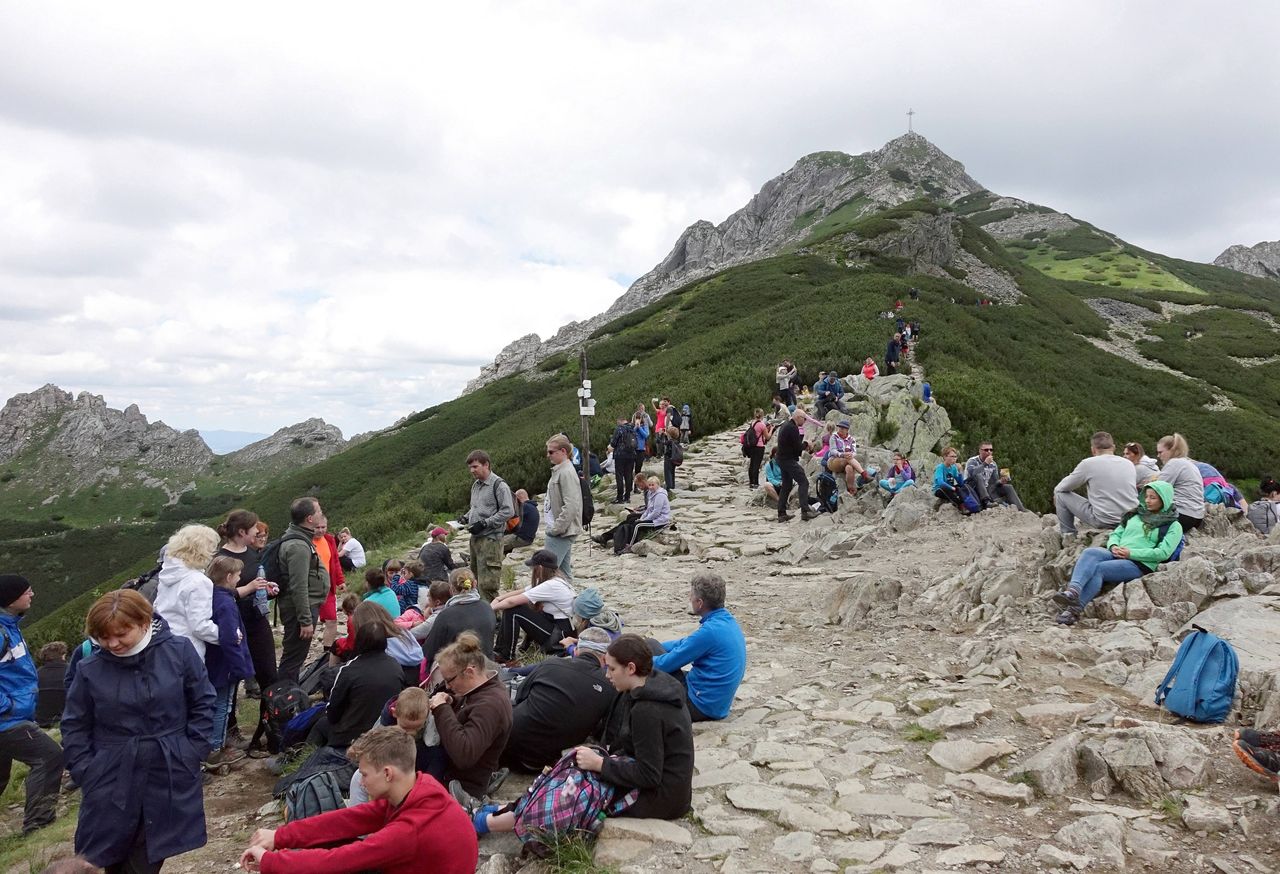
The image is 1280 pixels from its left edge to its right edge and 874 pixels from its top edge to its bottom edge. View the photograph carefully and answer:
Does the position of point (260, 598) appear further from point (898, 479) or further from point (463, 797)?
point (898, 479)

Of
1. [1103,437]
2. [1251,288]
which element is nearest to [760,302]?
[1103,437]

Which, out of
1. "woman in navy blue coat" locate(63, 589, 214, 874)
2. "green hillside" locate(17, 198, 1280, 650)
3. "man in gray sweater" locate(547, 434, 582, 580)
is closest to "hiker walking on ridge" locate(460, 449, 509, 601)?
"man in gray sweater" locate(547, 434, 582, 580)

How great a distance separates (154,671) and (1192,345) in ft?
209

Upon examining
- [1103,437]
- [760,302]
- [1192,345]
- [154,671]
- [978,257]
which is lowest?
[154,671]

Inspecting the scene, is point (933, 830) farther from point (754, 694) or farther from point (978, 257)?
point (978, 257)

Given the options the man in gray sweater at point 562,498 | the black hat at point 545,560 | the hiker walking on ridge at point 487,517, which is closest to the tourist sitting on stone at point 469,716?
the black hat at point 545,560

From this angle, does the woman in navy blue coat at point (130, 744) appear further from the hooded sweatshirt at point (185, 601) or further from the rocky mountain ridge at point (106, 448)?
the rocky mountain ridge at point (106, 448)

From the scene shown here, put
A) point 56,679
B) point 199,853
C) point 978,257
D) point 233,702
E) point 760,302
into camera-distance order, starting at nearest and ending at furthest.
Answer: point 199,853
point 233,702
point 56,679
point 760,302
point 978,257

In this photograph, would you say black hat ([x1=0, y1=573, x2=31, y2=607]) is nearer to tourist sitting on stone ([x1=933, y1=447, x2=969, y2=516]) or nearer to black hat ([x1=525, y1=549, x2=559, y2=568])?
black hat ([x1=525, y1=549, x2=559, y2=568])

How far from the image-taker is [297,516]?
25.2 feet

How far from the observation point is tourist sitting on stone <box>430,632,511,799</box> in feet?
16.9

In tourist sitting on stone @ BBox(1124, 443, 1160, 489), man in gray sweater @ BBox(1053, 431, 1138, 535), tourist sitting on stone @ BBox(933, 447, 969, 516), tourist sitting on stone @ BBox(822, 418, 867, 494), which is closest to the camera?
man in gray sweater @ BBox(1053, 431, 1138, 535)

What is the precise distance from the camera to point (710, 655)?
258 inches

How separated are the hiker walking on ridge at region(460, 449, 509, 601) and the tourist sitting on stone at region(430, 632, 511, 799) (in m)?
4.16
